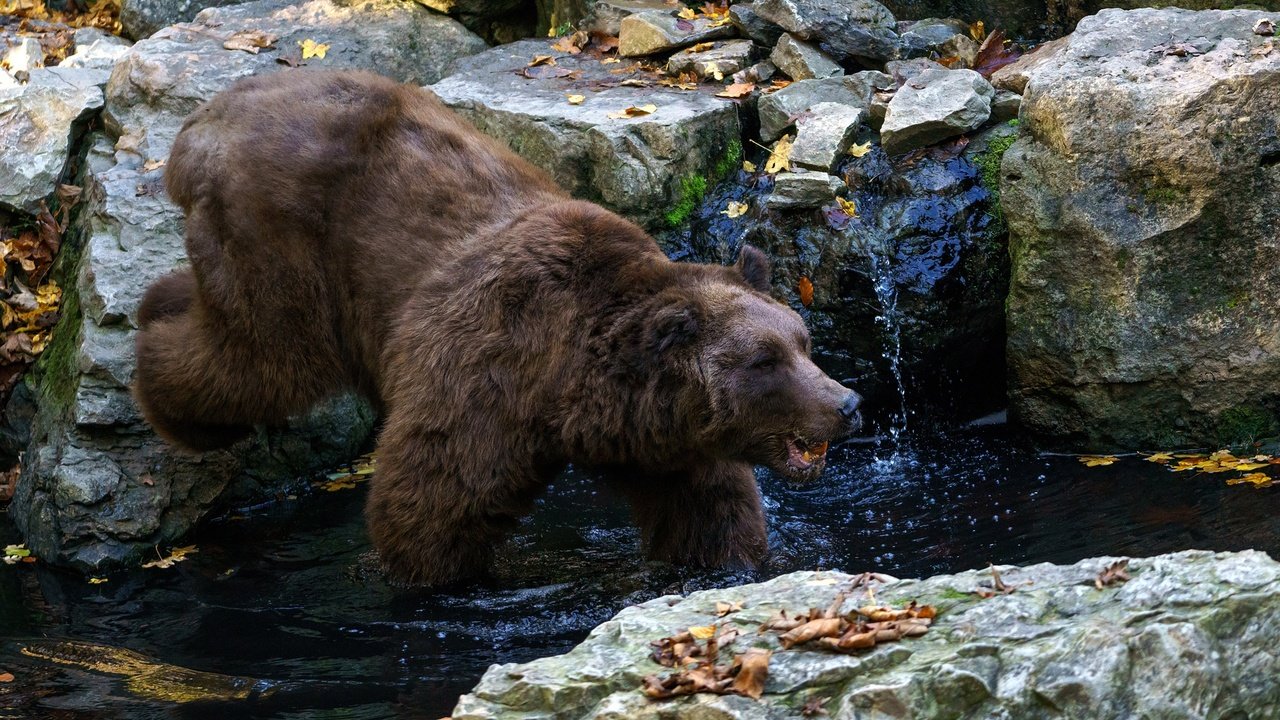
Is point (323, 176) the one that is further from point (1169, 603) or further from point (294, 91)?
point (1169, 603)

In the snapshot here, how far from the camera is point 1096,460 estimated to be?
8.55m

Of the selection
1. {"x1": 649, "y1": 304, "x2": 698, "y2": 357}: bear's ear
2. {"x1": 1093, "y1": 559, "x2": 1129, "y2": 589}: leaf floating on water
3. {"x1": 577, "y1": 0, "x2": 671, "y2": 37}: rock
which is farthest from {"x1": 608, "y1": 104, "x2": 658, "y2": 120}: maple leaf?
{"x1": 1093, "y1": 559, "x2": 1129, "y2": 589}: leaf floating on water

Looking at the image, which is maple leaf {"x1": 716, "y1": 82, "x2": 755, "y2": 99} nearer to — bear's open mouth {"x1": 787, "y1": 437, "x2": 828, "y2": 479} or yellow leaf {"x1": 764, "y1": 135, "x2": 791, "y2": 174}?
yellow leaf {"x1": 764, "y1": 135, "x2": 791, "y2": 174}

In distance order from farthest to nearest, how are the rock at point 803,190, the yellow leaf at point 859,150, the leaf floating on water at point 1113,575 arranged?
the yellow leaf at point 859,150, the rock at point 803,190, the leaf floating on water at point 1113,575

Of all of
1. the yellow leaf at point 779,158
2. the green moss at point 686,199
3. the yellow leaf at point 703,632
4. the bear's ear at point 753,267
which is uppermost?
the yellow leaf at point 779,158

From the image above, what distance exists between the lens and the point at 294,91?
313 inches

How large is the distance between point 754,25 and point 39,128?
5.76 metres

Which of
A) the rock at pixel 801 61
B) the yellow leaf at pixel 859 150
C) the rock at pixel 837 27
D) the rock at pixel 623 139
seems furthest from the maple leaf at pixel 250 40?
the yellow leaf at pixel 859 150

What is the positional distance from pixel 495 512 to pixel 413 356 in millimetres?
928

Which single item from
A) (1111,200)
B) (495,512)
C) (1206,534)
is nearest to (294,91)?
(495,512)

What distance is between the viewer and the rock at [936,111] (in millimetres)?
9508

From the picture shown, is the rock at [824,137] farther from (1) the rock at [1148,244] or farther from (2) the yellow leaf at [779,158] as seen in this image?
(1) the rock at [1148,244]

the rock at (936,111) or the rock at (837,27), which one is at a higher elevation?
the rock at (837,27)

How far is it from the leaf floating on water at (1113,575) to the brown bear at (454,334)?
2.40m
